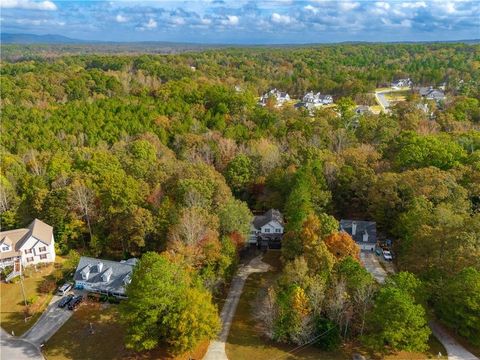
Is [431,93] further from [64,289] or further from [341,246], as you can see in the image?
[64,289]

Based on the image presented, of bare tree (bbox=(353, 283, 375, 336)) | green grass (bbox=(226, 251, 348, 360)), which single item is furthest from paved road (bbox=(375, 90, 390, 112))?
green grass (bbox=(226, 251, 348, 360))

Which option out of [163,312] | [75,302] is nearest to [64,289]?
[75,302]

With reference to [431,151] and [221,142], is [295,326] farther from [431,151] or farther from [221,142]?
[221,142]

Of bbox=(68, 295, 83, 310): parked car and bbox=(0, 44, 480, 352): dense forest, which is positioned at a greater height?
bbox=(0, 44, 480, 352): dense forest

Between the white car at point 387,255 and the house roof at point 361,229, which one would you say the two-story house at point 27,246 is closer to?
the house roof at point 361,229

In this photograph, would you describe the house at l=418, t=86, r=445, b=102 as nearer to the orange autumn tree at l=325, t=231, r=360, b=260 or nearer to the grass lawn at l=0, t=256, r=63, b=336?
the orange autumn tree at l=325, t=231, r=360, b=260

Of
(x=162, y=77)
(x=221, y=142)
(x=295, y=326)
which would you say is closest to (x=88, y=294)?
(x=295, y=326)

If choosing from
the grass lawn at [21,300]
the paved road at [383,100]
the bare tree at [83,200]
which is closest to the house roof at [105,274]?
the grass lawn at [21,300]

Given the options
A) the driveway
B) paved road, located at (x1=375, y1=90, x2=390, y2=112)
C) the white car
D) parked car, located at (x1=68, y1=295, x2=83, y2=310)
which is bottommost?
parked car, located at (x1=68, y1=295, x2=83, y2=310)
